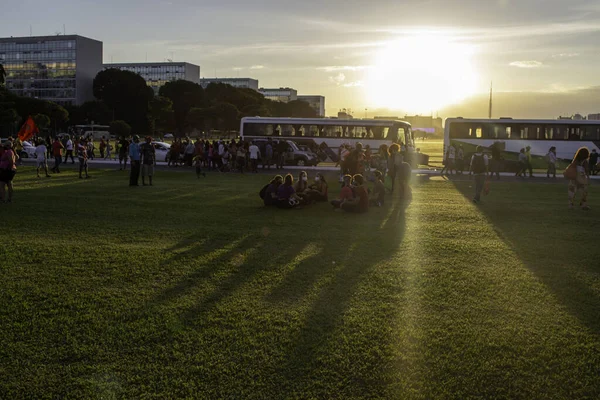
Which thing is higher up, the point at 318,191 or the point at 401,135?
the point at 401,135

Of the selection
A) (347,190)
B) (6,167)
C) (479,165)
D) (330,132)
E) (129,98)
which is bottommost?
(347,190)

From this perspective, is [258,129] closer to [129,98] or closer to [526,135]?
[526,135]

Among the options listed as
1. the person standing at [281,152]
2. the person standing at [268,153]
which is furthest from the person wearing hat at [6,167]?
the person standing at [281,152]

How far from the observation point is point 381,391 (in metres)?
4.74

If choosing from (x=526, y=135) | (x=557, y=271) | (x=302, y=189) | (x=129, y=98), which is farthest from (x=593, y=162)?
(x=129, y=98)

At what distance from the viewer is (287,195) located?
14.8 m

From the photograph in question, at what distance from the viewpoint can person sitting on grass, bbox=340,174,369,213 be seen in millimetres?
14266

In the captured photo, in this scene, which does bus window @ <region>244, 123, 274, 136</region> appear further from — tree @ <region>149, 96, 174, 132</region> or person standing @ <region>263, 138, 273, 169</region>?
tree @ <region>149, 96, 174, 132</region>

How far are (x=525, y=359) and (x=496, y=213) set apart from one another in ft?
33.5

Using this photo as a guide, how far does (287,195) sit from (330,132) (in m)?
24.2

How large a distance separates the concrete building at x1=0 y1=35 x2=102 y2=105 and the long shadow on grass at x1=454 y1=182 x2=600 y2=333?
5484 inches

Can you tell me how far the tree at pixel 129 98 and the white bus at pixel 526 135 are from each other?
8014 centimetres

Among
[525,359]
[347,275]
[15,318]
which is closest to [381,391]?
[525,359]

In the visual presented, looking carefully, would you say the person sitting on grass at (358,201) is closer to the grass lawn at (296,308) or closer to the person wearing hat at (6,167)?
the grass lawn at (296,308)
